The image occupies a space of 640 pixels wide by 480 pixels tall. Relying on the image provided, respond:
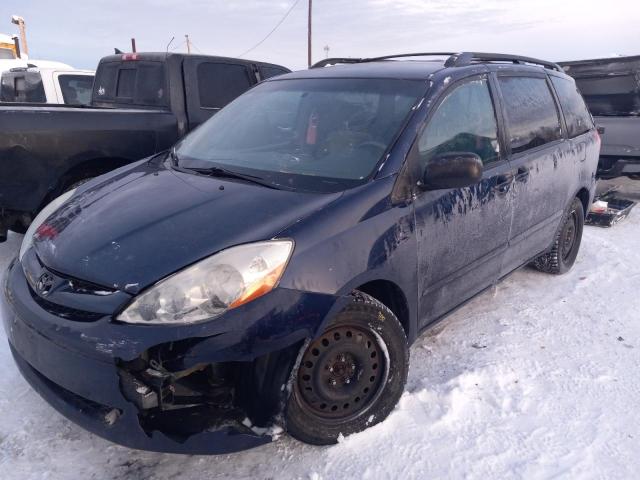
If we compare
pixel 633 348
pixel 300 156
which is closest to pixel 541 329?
pixel 633 348

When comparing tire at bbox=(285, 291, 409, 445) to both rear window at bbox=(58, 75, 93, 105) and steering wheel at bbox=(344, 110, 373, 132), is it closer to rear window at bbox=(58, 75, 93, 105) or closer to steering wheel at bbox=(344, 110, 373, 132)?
steering wheel at bbox=(344, 110, 373, 132)

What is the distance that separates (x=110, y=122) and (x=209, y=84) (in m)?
1.34

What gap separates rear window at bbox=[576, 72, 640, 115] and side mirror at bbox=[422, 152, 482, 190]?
578 cm

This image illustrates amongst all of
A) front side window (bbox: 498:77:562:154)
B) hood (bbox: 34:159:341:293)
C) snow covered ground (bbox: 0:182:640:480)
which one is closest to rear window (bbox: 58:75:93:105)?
snow covered ground (bbox: 0:182:640:480)

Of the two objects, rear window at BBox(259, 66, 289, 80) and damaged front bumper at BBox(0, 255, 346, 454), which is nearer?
damaged front bumper at BBox(0, 255, 346, 454)

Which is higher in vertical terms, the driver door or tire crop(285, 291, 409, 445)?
the driver door

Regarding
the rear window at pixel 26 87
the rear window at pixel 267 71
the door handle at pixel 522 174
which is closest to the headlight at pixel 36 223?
the door handle at pixel 522 174

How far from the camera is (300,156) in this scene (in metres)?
2.83

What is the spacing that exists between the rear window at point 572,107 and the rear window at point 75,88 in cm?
685

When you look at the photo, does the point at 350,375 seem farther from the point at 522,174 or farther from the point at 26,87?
the point at 26,87

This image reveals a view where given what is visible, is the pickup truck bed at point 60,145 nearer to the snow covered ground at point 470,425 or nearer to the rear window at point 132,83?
the rear window at point 132,83

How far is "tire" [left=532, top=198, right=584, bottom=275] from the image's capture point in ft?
14.5

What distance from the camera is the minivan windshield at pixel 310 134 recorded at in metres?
2.65

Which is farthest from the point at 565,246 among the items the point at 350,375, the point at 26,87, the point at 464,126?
the point at 26,87
